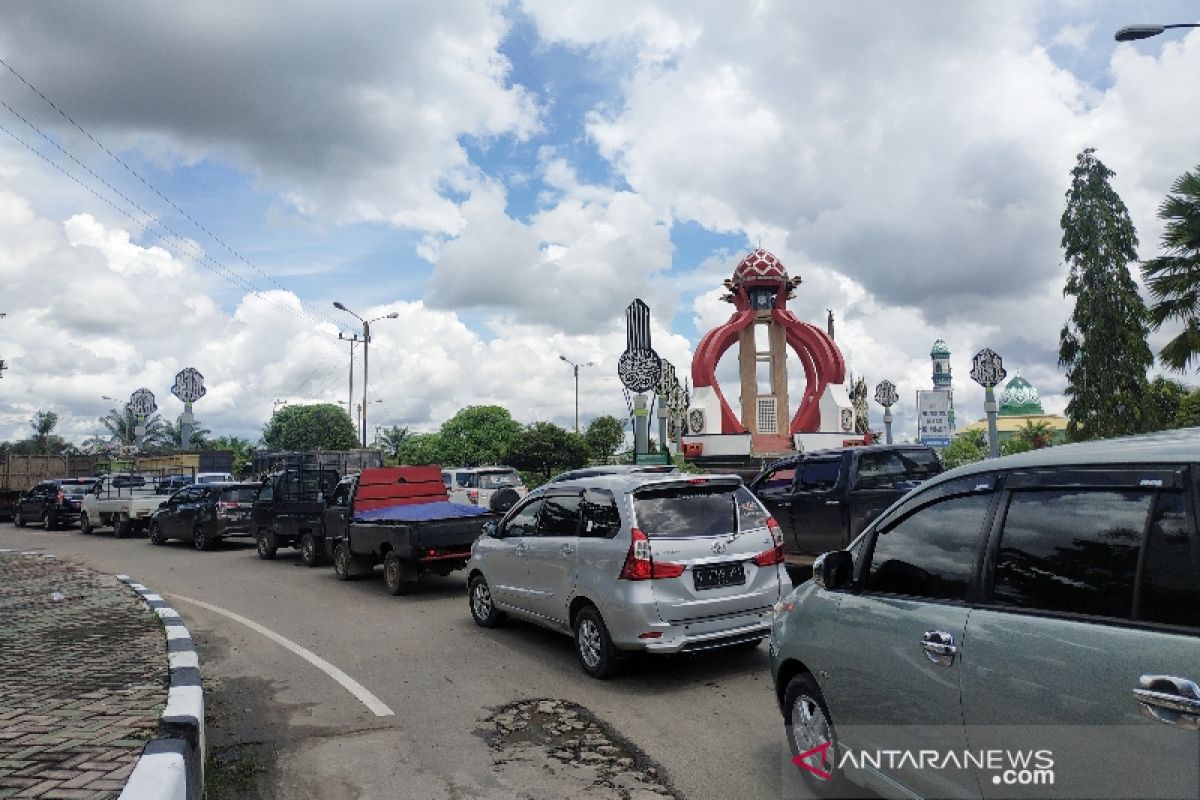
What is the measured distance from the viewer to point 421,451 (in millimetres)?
83062

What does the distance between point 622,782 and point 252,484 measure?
58.9 ft

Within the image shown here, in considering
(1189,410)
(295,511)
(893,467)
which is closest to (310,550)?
(295,511)

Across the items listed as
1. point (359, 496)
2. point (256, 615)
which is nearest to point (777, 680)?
point (256, 615)

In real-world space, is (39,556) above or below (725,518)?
below

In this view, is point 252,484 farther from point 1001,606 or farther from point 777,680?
point 1001,606

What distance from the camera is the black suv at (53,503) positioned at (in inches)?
1125

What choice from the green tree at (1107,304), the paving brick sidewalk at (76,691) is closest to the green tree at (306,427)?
the green tree at (1107,304)

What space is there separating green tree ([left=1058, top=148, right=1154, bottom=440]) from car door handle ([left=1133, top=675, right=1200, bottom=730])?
2728cm

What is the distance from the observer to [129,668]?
7207mm

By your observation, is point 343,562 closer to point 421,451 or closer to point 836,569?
point 836,569

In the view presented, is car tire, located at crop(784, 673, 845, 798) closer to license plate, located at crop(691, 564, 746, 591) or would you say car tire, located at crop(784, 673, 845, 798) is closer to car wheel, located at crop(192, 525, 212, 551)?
license plate, located at crop(691, 564, 746, 591)

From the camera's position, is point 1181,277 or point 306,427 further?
point 306,427

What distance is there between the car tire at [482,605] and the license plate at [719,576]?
123 inches

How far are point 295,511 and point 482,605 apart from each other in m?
8.16
